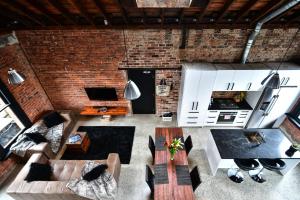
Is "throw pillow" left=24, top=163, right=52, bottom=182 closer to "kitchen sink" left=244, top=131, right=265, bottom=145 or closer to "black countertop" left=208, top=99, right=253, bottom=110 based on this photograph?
"black countertop" left=208, top=99, right=253, bottom=110

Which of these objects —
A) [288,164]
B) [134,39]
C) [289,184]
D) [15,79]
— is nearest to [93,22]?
[134,39]

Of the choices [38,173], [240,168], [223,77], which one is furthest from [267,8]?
[38,173]

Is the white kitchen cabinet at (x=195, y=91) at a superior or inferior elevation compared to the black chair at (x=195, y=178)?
superior

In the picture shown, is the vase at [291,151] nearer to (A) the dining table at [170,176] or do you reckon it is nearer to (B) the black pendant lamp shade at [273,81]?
(B) the black pendant lamp shade at [273,81]

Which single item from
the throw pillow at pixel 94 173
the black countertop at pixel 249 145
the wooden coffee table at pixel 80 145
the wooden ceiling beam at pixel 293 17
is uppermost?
the wooden ceiling beam at pixel 293 17

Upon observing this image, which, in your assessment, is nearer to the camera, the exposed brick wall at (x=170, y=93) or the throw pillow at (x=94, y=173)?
the throw pillow at (x=94, y=173)

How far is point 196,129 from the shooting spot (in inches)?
217

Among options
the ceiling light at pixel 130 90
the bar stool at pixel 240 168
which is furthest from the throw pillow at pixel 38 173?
the bar stool at pixel 240 168

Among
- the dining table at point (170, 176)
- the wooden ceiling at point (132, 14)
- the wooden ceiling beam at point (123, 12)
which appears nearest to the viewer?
the dining table at point (170, 176)

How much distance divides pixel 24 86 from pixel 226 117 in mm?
6548

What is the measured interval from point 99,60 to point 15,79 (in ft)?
7.13

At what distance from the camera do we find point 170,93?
18.2 ft

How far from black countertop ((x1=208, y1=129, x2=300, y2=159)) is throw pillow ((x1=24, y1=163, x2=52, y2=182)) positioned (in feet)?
13.6

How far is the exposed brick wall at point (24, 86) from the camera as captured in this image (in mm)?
4297
